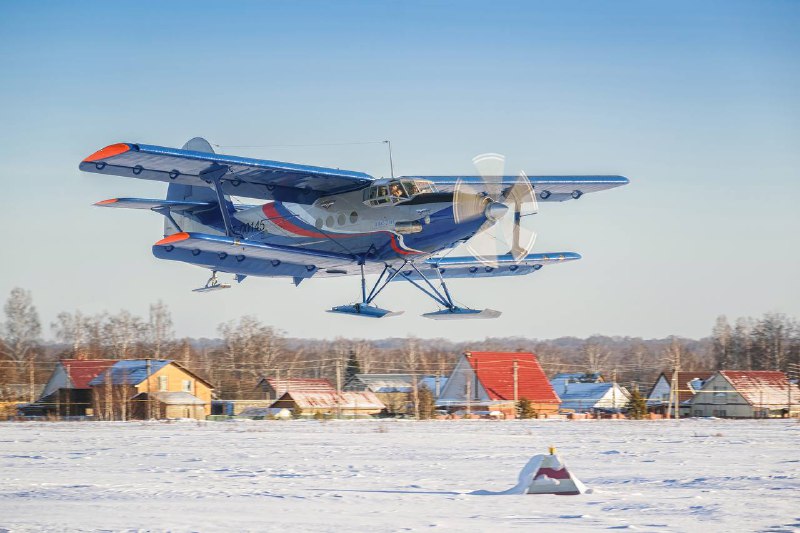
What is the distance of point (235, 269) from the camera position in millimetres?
27656

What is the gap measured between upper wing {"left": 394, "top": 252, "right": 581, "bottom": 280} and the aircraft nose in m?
6.24

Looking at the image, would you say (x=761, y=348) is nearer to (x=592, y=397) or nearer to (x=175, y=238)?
(x=592, y=397)

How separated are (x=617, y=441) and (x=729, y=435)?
4054mm

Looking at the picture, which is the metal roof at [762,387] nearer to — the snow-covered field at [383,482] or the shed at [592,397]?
the shed at [592,397]

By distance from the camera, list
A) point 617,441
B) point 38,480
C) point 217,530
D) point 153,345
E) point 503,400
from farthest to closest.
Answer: point 153,345, point 503,400, point 617,441, point 38,480, point 217,530

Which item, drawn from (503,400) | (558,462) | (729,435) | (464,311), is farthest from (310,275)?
(503,400)

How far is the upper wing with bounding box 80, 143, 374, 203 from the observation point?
76.1 ft

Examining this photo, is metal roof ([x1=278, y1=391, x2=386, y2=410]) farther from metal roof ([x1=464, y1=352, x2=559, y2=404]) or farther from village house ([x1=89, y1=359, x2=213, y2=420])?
metal roof ([x1=464, y1=352, x2=559, y2=404])

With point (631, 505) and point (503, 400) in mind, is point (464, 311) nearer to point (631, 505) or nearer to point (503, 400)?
point (631, 505)

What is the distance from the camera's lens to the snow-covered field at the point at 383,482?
34.6 ft

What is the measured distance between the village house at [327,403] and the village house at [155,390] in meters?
4.30

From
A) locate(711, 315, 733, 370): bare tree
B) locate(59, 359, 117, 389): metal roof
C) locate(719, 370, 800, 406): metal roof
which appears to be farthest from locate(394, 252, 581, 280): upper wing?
locate(711, 315, 733, 370): bare tree

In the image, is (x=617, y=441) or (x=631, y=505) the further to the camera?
(x=617, y=441)

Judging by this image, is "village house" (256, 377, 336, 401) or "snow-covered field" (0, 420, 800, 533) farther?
"village house" (256, 377, 336, 401)
